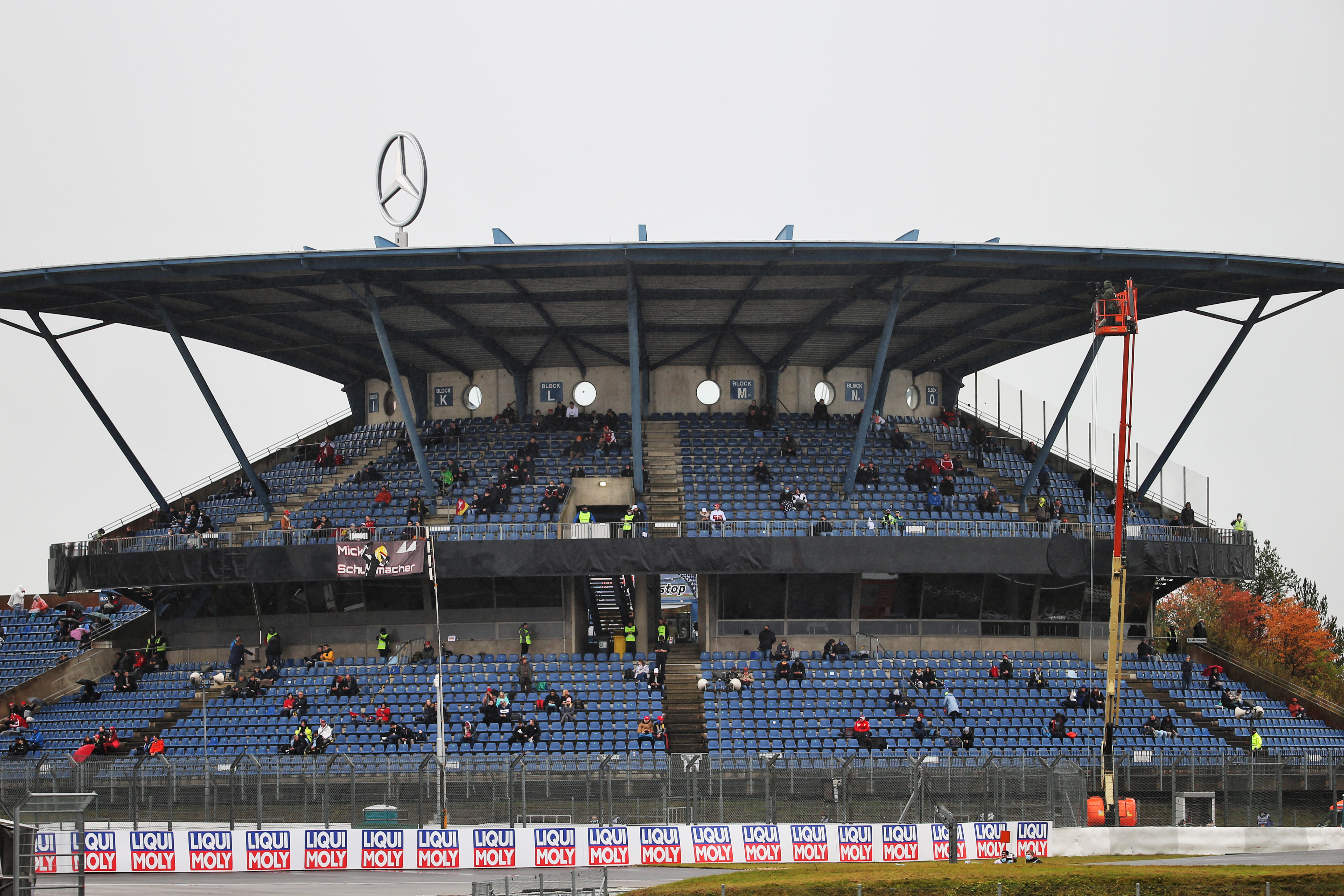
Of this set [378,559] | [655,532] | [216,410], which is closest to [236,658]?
[378,559]

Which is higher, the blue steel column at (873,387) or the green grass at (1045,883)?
the blue steel column at (873,387)

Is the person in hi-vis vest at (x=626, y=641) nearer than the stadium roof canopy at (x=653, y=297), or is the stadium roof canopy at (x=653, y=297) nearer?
the stadium roof canopy at (x=653, y=297)

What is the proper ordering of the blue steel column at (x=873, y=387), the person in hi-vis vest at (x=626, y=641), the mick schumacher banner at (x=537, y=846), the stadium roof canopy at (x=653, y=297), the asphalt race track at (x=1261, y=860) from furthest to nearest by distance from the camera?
the person in hi-vis vest at (x=626, y=641) < the blue steel column at (x=873, y=387) < the stadium roof canopy at (x=653, y=297) < the mick schumacher banner at (x=537, y=846) < the asphalt race track at (x=1261, y=860)

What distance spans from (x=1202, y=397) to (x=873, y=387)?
40.6ft

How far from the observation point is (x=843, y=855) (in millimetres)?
29578

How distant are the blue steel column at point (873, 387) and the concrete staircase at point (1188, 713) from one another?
35.8ft

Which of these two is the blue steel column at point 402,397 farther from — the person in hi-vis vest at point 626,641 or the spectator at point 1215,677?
the spectator at point 1215,677

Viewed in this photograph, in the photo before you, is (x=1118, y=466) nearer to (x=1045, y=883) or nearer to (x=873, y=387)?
(x=873, y=387)

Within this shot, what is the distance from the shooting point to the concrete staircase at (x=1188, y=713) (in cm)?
4097

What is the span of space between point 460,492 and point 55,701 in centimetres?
1505

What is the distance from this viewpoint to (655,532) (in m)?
42.6

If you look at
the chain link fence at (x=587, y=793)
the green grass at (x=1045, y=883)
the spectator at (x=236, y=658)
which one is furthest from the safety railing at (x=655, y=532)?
the green grass at (x=1045, y=883)

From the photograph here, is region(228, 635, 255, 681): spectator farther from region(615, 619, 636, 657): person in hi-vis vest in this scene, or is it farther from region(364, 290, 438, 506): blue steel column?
region(615, 619, 636, 657): person in hi-vis vest

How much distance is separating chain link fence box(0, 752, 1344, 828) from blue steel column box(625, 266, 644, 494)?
13574 millimetres
